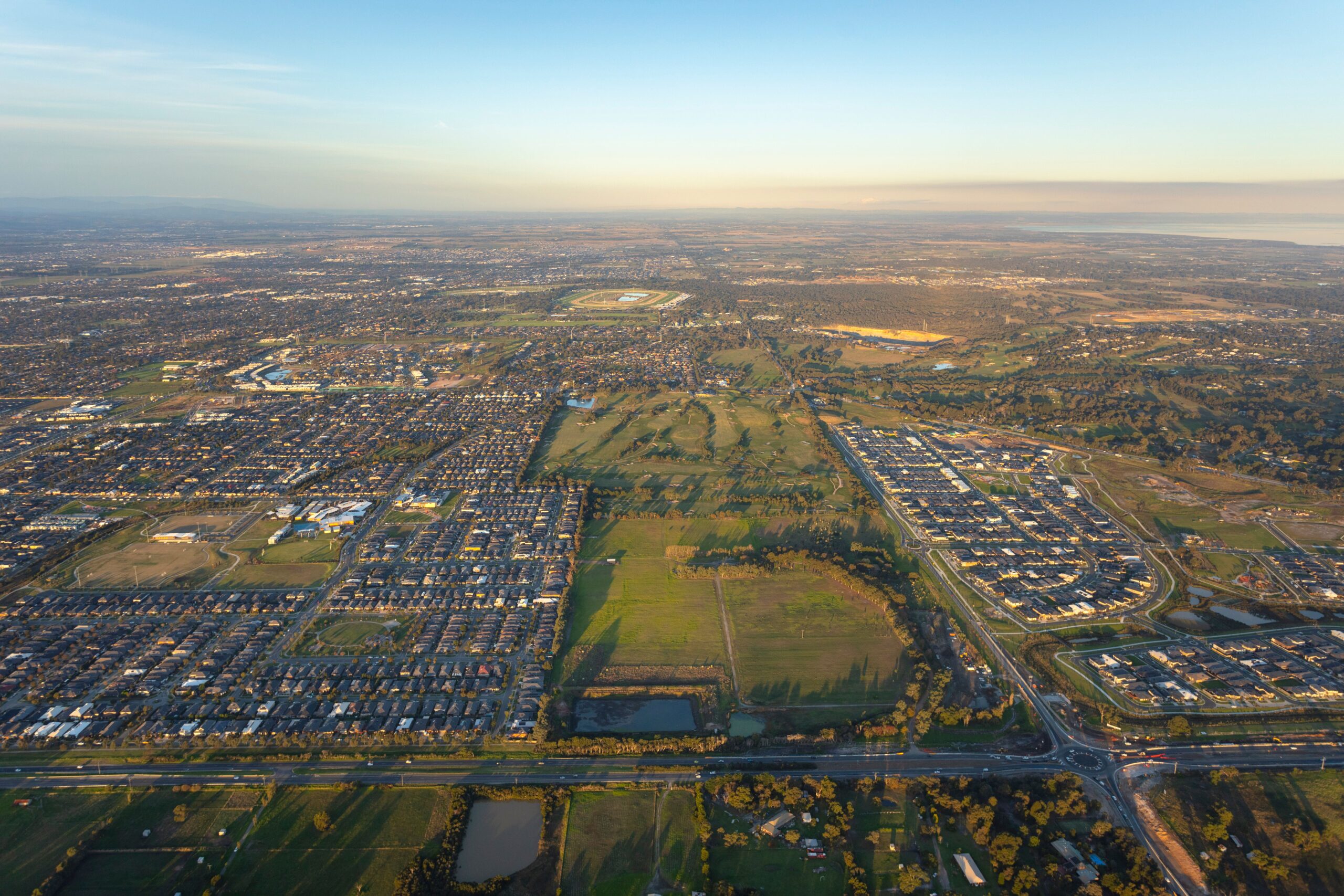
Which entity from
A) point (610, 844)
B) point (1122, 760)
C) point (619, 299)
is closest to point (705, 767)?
point (610, 844)

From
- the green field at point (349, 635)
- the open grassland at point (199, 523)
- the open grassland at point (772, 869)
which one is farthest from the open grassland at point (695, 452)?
the open grassland at point (772, 869)

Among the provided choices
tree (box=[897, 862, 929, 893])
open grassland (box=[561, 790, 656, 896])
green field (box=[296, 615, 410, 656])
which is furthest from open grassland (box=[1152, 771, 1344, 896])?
green field (box=[296, 615, 410, 656])

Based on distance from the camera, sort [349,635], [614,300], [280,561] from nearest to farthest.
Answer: [349,635]
[280,561]
[614,300]

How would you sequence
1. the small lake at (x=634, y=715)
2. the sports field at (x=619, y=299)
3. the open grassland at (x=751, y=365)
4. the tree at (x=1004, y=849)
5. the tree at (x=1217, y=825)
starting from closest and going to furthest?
the tree at (x=1004, y=849), the tree at (x=1217, y=825), the small lake at (x=634, y=715), the open grassland at (x=751, y=365), the sports field at (x=619, y=299)

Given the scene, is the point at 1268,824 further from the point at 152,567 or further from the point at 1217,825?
the point at 152,567

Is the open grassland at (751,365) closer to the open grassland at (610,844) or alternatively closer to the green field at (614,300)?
the green field at (614,300)

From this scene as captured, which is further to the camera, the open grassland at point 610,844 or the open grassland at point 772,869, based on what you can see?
the open grassland at point 610,844
